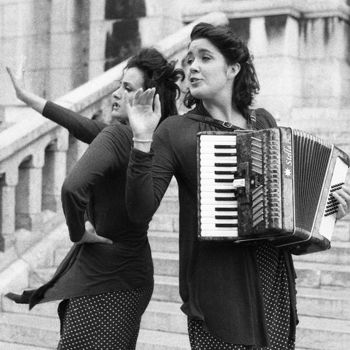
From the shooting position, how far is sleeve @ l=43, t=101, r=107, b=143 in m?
4.84

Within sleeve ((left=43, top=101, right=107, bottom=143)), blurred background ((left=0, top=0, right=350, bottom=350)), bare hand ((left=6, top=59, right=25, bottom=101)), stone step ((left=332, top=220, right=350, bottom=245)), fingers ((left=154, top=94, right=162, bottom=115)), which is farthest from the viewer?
stone step ((left=332, top=220, right=350, bottom=245))

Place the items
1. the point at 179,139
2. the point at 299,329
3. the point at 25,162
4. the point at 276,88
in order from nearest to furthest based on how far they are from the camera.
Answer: the point at 179,139
the point at 299,329
the point at 25,162
the point at 276,88

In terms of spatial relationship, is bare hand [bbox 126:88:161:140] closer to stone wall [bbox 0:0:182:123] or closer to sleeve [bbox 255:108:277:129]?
sleeve [bbox 255:108:277:129]

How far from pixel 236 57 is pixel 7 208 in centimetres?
387

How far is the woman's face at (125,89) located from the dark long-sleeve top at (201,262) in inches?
23.2

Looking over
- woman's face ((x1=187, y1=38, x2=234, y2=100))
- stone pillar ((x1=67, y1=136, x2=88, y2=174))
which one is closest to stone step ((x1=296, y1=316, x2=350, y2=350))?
woman's face ((x1=187, y1=38, x2=234, y2=100))

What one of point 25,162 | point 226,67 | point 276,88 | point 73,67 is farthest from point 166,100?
point 73,67

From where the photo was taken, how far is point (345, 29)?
9.95 meters

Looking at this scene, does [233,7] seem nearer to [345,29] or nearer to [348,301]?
[345,29]

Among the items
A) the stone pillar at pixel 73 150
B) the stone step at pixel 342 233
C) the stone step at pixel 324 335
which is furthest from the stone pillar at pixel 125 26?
the stone step at pixel 324 335

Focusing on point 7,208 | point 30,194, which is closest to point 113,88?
point 30,194

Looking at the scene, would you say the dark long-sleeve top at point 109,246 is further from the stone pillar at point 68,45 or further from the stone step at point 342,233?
the stone pillar at point 68,45

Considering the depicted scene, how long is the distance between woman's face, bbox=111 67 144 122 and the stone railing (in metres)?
2.98

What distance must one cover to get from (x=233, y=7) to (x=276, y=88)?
3.21ft
